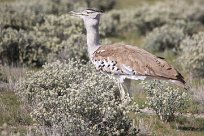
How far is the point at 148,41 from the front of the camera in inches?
631

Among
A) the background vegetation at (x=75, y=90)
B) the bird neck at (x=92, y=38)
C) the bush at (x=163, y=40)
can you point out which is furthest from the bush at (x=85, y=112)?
the bush at (x=163, y=40)

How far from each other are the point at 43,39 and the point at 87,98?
267 inches

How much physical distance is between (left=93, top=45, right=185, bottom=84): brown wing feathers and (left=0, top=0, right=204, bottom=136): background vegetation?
287mm

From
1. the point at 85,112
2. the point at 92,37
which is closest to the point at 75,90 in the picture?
the point at 85,112

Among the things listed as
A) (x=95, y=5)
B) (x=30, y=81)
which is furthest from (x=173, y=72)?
(x=95, y=5)

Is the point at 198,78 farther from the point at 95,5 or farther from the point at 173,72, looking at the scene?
the point at 95,5

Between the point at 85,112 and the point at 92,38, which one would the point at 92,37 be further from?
the point at 85,112

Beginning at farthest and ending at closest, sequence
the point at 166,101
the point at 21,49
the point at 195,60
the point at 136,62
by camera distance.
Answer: the point at 21,49, the point at 195,60, the point at 166,101, the point at 136,62

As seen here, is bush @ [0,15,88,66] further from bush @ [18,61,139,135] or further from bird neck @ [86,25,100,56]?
bush @ [18,61,139,135]

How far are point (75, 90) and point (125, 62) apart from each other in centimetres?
147

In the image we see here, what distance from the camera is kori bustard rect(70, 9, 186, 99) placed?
24.3 feet

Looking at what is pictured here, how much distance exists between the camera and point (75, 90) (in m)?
6.46

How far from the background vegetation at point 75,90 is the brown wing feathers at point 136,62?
287 mm

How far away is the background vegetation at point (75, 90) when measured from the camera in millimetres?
6449
